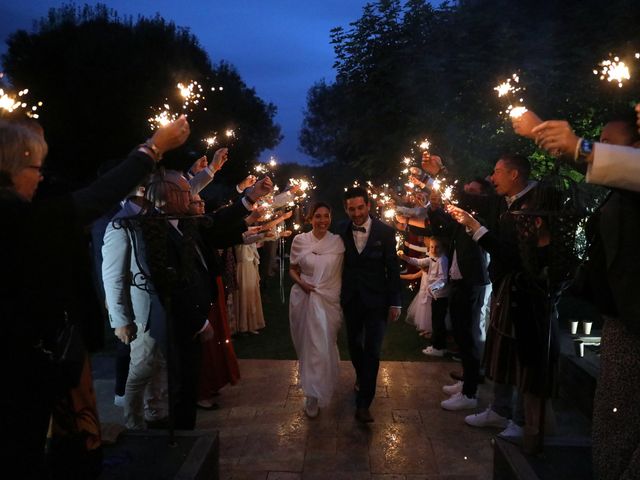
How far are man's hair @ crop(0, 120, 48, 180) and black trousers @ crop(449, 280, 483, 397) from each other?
186 inches

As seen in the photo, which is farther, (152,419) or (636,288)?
(152,419)

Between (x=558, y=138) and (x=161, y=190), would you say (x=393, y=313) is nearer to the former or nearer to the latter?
(x=161, y=190)

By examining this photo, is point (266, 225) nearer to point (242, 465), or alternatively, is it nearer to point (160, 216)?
point (242, 465)

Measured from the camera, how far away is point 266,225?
338 inches

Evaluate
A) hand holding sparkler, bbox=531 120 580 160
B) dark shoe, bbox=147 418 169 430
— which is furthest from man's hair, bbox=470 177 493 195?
dark shoe, bbox=147 418 169 430

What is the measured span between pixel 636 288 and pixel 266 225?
21.5ft

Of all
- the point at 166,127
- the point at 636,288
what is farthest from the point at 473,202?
the point at 166,127

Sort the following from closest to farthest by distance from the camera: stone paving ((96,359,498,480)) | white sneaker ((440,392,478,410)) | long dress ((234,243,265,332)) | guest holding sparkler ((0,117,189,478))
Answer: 1. guest holding sparkler ((0,117,189,478))
2. stone paving ((96,359,498,480))
3. white sneaker ((440,392,478,410))
4. long dress ((234,243,265,332))

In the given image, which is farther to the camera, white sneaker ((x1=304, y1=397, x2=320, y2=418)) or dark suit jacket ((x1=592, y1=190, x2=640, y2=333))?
white sneaker ((x1=304, y1=397, x2=320, y2=418))

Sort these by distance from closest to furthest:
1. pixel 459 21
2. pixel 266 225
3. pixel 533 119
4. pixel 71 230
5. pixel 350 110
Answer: pixel 71 230
pixel 533 119
pixel 266 225
pixel 459 21
pixel 350 110

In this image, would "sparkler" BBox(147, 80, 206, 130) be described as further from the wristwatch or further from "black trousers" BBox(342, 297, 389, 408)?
"black trousers" BBox(342, 297, 389, 408)

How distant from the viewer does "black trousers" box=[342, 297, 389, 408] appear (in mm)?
5637

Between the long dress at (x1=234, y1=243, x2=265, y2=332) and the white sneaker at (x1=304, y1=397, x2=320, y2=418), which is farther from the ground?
the long dress at (x1=234, y1=243, x2=265, y2=332)

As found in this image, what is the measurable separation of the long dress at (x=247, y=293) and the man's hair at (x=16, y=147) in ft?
23.0
